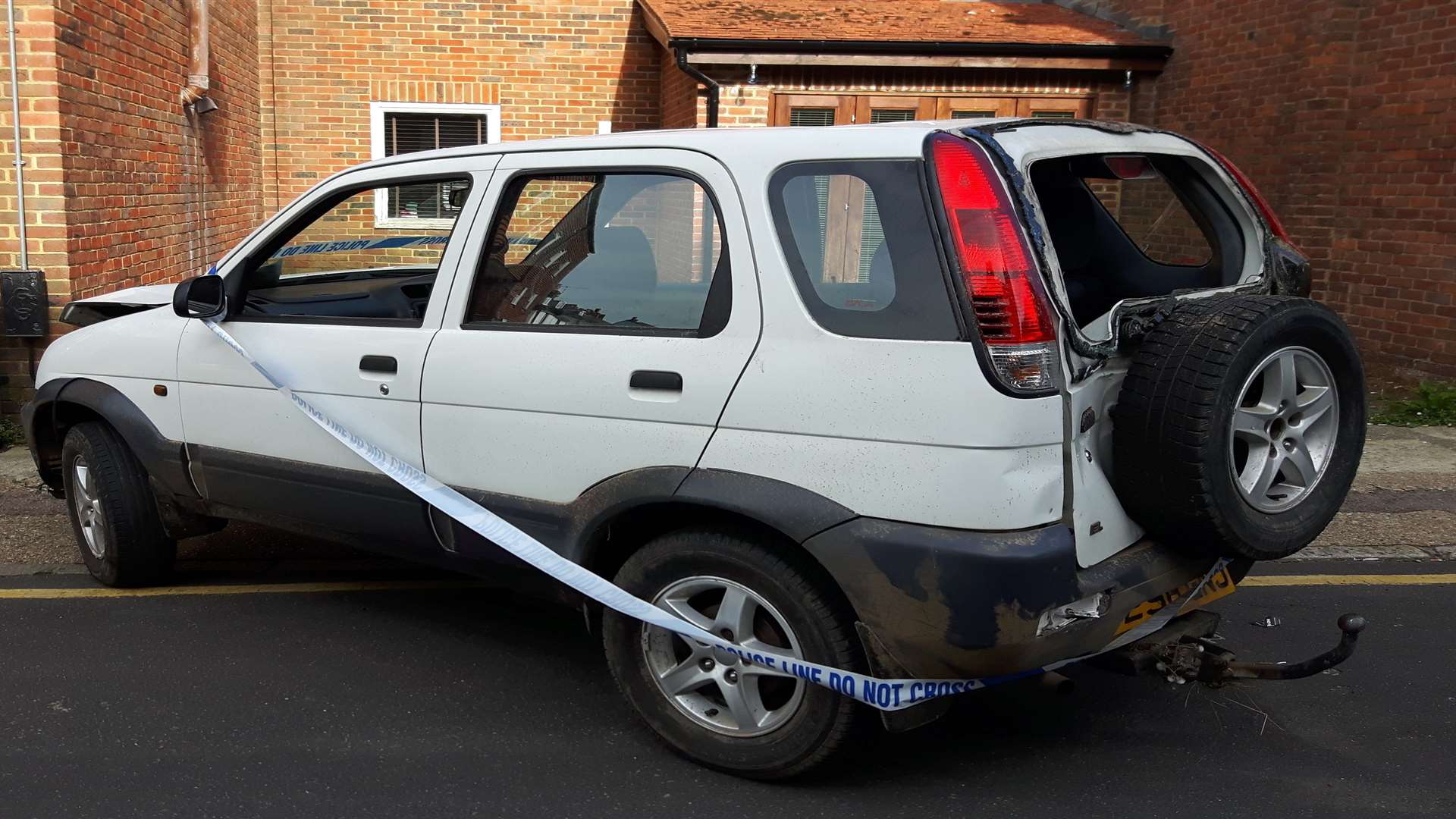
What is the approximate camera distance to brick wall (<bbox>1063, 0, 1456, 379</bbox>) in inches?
351

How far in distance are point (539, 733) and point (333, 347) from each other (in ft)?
4.79

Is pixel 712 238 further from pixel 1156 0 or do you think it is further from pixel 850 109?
pixel 1156 0

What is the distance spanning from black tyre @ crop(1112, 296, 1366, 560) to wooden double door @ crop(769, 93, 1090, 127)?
8.22m

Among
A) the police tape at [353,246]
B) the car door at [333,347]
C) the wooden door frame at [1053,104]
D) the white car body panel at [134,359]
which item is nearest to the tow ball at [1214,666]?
the car door at [333,347]

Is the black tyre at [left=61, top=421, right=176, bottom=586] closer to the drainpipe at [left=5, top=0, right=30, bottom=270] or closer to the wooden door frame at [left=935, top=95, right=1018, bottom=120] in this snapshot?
the drainpipe at [left=5, top=0, right=30, bottom=270]

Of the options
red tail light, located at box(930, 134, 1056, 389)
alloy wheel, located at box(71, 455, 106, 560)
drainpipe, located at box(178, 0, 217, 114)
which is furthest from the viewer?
drainpipe, located at box(178, 0, 217, 114)

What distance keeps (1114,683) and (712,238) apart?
2.13 meters

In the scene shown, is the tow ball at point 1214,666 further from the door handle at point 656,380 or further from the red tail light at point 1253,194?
the door handle at point 656,380

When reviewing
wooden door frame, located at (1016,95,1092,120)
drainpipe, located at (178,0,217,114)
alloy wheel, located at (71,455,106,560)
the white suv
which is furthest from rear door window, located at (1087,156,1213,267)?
drainpipe, located at (178,0,217,114)

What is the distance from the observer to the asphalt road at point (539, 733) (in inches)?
133

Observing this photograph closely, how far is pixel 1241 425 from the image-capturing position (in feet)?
10.7

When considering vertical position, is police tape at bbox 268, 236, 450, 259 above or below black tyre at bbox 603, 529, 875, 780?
above

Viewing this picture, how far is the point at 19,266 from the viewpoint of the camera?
7555 millimetres

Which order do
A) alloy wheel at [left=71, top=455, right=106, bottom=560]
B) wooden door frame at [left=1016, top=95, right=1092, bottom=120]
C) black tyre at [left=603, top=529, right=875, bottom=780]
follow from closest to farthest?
black tyre at [left=603, top=529, right=875, bottom=780], alloy wheel at [left=71, top=455, right=106, bottom=560], wooden door frame at [left=1016, top=95, right=1092, bottom=120]
